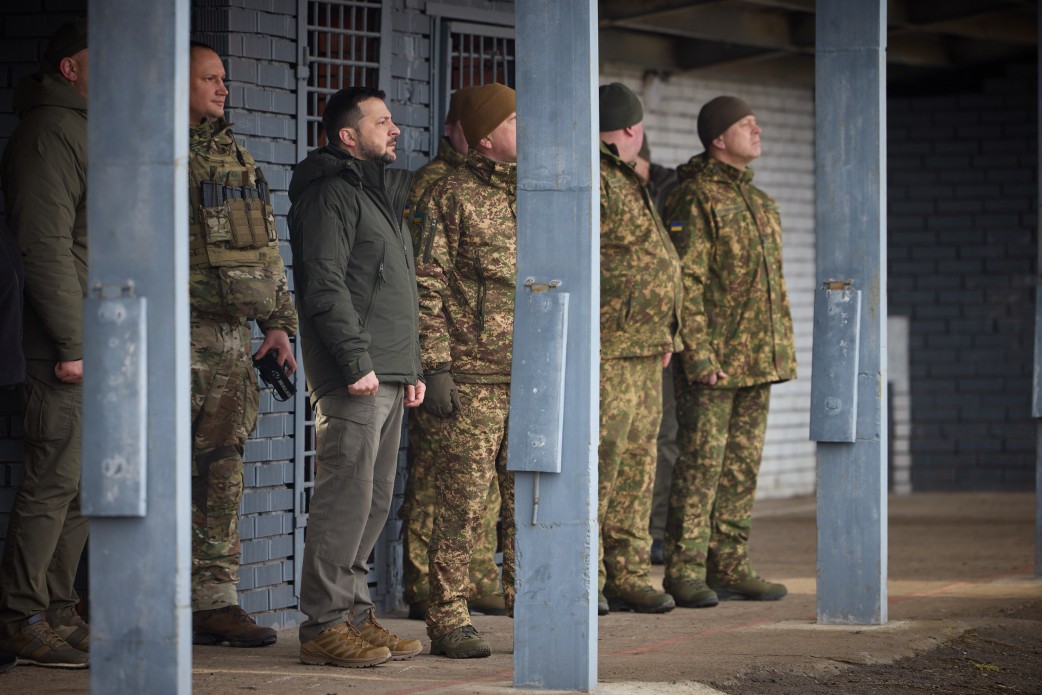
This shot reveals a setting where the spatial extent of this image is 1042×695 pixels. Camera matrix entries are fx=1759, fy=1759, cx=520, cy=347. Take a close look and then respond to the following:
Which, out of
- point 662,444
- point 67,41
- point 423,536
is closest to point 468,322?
point 423,536

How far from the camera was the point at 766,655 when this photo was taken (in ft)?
19.3

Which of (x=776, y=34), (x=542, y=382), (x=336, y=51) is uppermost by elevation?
(x=776, y=34)

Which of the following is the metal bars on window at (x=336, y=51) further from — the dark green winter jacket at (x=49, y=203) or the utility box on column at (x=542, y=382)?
the utility box on column at (x=542, y=382)

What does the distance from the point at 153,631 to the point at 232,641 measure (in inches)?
74.7

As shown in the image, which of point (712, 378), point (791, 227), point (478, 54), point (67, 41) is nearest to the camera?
point (67, 41)

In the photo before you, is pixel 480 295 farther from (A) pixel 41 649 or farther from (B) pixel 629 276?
(A) pixel 41 649

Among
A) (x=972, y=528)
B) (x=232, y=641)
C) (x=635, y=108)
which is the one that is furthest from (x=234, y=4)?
(x=972, y=528)

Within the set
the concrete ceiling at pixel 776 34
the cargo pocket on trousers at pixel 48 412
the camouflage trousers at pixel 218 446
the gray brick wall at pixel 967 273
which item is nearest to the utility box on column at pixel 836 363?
the camouflage trousers at pixel 218 446

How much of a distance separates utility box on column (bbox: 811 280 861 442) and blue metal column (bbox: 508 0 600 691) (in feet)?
5.13

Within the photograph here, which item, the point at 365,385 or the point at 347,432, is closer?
the point at 365,385

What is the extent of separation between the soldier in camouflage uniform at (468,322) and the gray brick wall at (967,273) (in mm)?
6898

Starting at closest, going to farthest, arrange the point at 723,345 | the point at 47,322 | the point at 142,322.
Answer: the point at 142,322 < the point at 47,322 < the point at 723,345

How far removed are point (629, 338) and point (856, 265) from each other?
37.7 inches

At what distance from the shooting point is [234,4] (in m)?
6.39
